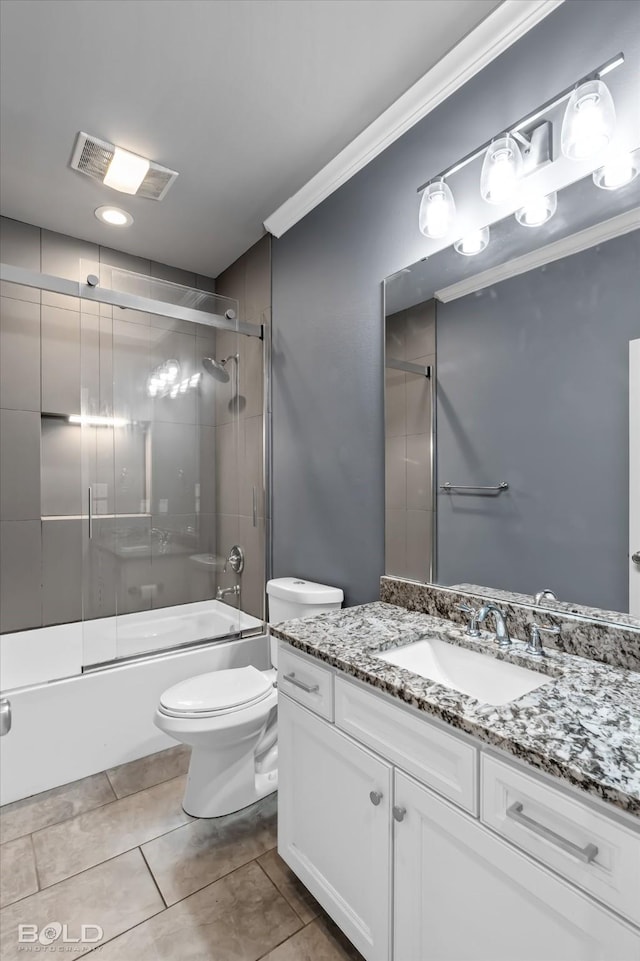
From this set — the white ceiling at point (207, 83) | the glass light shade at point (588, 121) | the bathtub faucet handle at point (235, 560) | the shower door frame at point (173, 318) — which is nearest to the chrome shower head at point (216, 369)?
the shower door frame at point (173, 318)

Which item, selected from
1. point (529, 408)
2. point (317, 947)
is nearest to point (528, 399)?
point (529, 408)

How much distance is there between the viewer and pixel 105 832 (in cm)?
175

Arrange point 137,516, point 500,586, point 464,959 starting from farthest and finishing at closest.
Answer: point 137,516
point 500,586
point 464,959

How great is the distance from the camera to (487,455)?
5.00 ft

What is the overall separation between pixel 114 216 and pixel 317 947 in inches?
125

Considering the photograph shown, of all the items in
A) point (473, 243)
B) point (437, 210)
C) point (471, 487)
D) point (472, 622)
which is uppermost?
point (437, 210)

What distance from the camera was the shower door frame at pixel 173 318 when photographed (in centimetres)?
217

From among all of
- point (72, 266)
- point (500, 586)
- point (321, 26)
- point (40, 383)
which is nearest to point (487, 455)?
point (500, 586)

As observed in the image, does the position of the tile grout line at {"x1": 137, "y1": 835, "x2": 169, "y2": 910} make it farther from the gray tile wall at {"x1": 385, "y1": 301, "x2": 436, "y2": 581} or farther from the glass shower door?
the gray tile wall at {"x1": 385, "y1": 301, "x2": 436, "y2": 581}

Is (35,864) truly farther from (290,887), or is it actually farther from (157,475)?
(157,475)

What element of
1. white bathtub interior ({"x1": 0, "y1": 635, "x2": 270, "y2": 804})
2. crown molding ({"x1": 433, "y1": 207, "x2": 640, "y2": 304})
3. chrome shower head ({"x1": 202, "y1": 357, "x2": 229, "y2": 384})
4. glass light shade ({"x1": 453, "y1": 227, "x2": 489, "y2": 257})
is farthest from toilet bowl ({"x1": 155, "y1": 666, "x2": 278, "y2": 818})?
glass light shade ({"x1": 453, "y1": 227, "x2": 489, "y2": 257})

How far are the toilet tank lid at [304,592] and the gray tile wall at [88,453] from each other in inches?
22.3

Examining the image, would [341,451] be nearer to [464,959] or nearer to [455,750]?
[455,750]

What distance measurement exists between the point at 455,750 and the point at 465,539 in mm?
759
